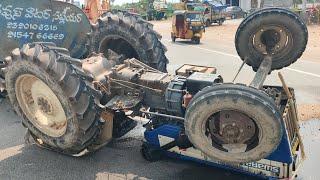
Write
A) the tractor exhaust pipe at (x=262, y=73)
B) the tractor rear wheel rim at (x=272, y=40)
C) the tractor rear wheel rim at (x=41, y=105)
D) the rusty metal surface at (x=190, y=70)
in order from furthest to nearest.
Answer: the tractor rear wheel rim at (x=272, y=40), the rusty metal surface at (x=190, y=70), the tractor rear wheel rim at (x=41, y=105), the tractor exhaust pipe at (x=262, y=73)

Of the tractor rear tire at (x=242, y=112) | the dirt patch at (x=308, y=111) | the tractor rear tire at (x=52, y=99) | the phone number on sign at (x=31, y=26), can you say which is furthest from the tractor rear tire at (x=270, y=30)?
the phone number on sign at (x=31, y=26)

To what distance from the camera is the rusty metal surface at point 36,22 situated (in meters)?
7.11

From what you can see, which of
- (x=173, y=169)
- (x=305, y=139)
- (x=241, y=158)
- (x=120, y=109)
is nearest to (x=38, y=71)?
(x=120, y=109)

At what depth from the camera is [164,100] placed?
5375mm

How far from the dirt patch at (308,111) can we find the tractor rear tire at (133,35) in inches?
114

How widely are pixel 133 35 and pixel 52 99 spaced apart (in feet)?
6.24

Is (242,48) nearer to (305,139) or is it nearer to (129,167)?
(305,139)

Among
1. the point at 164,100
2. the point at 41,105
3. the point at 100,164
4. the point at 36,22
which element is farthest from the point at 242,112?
the point at 36,22

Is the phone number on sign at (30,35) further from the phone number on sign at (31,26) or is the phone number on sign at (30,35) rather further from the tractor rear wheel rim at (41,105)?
the tractor rear wheel rim at (41,105)

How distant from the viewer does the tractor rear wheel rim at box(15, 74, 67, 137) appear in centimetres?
517

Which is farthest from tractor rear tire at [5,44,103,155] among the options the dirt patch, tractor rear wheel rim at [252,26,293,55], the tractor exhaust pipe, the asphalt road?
the dirt patch

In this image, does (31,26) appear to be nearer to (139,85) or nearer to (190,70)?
(139,85)

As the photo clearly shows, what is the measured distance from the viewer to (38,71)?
4922 millimetres

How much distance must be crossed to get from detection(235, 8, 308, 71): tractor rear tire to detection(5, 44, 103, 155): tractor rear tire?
246 cm
